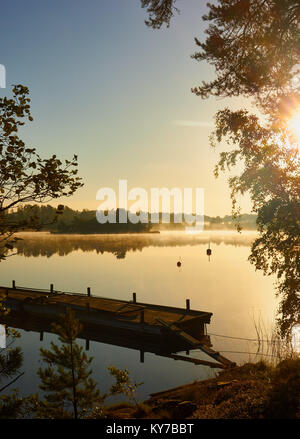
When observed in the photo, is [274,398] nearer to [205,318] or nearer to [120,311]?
[205,318]

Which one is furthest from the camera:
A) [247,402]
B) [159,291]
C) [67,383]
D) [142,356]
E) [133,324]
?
[159,291]

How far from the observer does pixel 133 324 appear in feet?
81.8

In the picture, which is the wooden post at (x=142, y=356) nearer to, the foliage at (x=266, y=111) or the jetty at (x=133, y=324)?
the jetty at (x=133, y=324)

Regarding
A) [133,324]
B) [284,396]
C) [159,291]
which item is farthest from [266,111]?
[159,291]

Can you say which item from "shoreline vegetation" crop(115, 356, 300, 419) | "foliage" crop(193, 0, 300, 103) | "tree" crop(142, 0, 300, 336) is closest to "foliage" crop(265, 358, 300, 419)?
Result: "shoreline vegetation" crop(115, 356, 300, 419)

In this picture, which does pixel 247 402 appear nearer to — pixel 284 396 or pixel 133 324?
pixel 284 396

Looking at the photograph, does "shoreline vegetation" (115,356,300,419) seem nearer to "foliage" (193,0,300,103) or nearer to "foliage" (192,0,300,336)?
"foliage" (192,0,300,336)

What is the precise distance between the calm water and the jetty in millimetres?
950

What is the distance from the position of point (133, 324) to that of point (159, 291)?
2486 centimetres

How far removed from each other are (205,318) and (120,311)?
20.6 ft

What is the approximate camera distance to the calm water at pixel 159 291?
21531 mm
